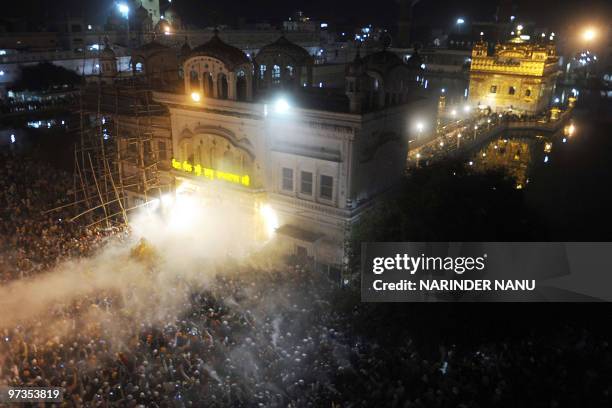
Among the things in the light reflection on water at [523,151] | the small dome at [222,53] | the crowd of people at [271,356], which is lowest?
the crowd of people at [271,356]

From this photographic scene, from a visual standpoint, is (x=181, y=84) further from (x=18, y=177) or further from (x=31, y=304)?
(x=31, y=304)

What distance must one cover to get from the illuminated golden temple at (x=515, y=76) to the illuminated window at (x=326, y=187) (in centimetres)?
3397

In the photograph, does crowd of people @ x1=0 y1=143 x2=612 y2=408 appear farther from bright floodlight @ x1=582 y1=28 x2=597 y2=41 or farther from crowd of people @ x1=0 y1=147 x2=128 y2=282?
bright floodlight @ x1=582 y1=28 x2=597 y2=41

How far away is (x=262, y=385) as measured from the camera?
1364 cm

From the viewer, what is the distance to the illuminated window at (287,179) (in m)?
20.3

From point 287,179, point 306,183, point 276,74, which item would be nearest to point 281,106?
point 287,179

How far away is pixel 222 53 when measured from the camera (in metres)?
20.2

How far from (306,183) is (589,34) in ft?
234

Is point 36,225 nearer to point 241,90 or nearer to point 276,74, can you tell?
point 241,90

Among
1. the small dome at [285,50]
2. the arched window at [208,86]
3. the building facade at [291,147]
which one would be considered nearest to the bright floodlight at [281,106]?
the building facade at [291,147]

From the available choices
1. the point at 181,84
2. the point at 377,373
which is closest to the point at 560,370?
the point at 377,373

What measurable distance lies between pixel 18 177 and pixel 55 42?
42.5 meters
